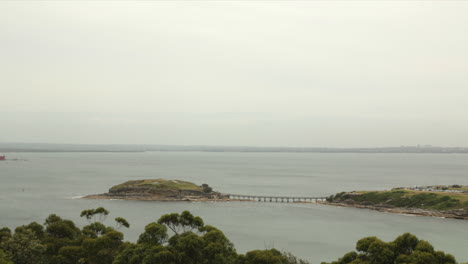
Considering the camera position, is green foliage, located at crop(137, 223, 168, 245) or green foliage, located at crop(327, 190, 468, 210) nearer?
green foliage, located at crop(137, 223, 168, 245)

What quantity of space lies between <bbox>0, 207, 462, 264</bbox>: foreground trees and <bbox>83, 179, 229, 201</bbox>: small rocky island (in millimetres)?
61374

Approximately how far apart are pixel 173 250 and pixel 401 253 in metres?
13.9

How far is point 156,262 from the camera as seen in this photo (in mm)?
24359

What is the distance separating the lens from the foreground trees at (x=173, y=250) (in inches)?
958

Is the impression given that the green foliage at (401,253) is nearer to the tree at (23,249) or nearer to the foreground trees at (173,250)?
the foreground trees at (173,250)

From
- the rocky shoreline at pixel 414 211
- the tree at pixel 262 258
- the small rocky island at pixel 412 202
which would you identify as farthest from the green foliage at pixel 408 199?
the tree at pixel 262 258

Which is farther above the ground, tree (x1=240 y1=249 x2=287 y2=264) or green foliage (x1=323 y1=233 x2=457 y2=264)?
green foliage (x1=323 y1=233 x2=457 y2=264)

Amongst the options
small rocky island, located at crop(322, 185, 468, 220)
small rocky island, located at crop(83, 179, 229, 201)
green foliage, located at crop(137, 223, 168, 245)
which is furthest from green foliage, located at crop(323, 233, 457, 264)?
small rocky island, located at crop(83, 179, 229, 201)

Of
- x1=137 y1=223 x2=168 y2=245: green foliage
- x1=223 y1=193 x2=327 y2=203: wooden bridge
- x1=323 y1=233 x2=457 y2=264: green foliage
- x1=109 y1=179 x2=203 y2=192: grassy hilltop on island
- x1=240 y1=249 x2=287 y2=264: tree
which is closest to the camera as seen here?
x1=323 y1=233 x2=457 y2=264: green foliage

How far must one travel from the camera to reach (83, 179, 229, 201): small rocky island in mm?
92000

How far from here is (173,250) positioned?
2541cm

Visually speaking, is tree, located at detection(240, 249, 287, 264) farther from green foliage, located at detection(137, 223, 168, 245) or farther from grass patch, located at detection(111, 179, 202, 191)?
grass patch, located at detection(111, 179, 202, 191)

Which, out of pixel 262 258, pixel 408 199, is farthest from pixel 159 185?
pixel 262 258

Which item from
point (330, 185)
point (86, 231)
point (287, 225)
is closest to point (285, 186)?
point (330, 185)
